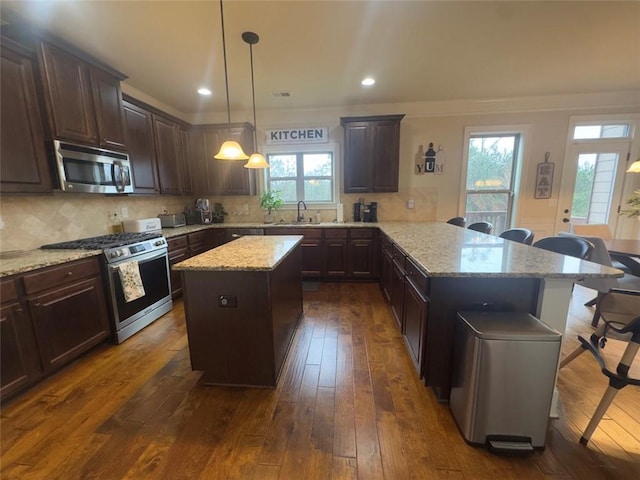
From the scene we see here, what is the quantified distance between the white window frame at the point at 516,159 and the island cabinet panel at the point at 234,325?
12.1 feet

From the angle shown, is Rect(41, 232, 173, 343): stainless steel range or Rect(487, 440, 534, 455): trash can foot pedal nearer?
Rect(487, 440, 534, 455): trash can foot pedal

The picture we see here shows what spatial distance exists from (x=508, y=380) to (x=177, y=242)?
349 centimetres

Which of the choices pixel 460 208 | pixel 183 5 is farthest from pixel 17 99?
pixel 460 208

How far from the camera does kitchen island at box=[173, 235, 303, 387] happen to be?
168cm

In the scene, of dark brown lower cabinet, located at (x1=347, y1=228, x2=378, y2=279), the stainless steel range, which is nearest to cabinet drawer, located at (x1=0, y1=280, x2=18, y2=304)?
the stainless steel range

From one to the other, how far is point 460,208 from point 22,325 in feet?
16.7

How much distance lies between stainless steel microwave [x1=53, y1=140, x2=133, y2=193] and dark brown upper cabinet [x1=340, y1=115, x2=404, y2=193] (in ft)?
9.40

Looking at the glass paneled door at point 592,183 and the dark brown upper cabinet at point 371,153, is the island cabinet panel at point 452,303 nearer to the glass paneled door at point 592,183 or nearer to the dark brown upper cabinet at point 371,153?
the dark brown upper cabinet at point 371,153

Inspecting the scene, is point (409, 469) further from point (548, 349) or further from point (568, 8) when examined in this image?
point (568, 8)

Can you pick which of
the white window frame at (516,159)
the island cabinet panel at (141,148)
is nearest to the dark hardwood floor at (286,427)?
the island cabinet panel at (141,148)

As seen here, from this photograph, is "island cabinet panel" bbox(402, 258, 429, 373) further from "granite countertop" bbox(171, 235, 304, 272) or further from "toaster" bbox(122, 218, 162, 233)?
"toaster" bbox(122, 218, 162, 233)

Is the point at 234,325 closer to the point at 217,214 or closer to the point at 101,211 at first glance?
the point at 101,211

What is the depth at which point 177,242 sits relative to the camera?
3322 mm

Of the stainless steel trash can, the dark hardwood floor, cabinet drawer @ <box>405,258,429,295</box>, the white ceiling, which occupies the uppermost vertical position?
the white ceiling
